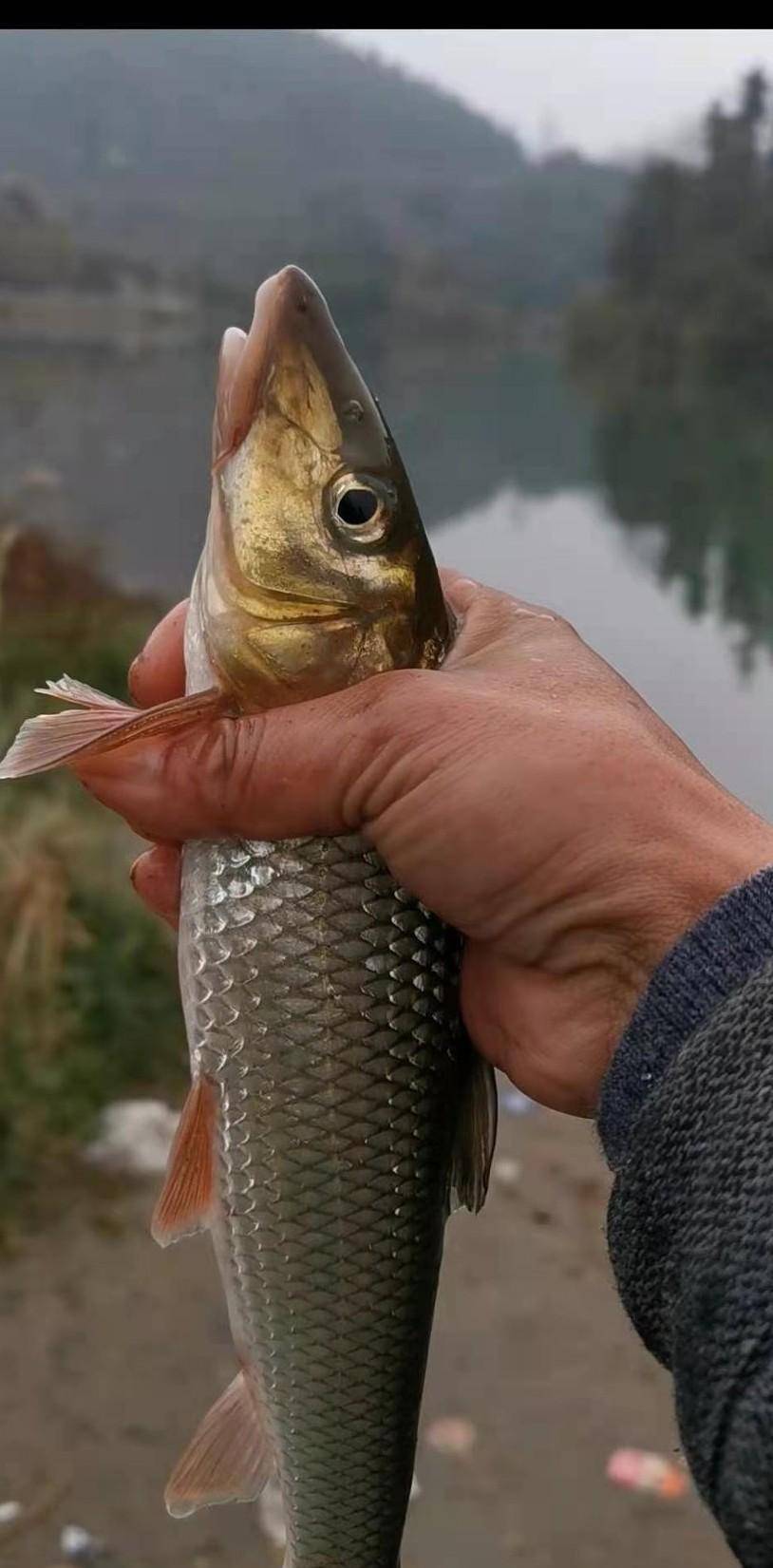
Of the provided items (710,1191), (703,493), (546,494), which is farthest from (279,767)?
(703,493)

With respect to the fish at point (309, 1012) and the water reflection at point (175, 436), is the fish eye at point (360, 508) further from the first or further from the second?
the water reflection at point (175, 436)

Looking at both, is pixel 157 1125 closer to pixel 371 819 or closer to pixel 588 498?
pixel 371 819

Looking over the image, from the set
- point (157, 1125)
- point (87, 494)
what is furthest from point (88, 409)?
point (157, 1125)

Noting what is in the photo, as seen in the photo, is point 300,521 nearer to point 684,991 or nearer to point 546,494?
point 684,991

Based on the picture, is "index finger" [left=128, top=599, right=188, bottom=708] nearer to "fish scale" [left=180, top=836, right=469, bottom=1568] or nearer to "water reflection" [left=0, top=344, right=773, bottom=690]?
"fish scale" [left=180, top=836, right=469, bottom=1568]

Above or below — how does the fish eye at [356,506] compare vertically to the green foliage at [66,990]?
above

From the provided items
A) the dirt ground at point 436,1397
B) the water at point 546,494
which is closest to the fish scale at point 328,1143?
the dirt ground at point 436,1397
